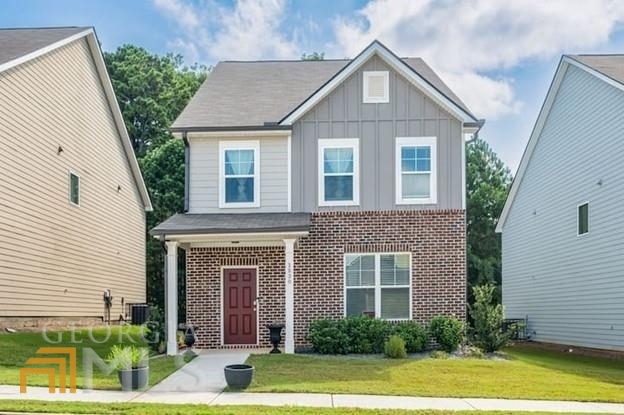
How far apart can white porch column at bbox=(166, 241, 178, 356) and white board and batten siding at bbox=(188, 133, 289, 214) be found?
1709 millimetres

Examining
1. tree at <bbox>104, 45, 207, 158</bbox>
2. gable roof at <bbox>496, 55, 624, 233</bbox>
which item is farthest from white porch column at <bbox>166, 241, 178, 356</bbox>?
tree at <bbox>104, 45, 207, 158</bbox>

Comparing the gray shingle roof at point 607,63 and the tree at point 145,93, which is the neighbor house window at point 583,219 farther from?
the tree at point 145,93

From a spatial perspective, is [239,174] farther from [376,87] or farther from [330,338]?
[330,338]

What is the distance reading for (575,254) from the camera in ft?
60.9

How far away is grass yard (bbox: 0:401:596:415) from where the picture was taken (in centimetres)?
821

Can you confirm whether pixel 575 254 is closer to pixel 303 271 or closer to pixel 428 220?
pixel 428 220

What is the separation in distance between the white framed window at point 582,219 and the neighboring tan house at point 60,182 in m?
14.5

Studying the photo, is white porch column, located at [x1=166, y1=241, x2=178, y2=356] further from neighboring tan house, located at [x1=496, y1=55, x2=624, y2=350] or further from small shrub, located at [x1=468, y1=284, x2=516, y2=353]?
neighboring tan house, located at [x1=496, y1=55, x2=624, y2=350]

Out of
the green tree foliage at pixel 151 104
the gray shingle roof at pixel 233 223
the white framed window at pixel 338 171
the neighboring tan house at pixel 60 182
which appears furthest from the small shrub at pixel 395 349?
the green tree foliage at pixel 151 104

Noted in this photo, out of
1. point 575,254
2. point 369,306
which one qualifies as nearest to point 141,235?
point 369,306

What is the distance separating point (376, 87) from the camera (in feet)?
53.4

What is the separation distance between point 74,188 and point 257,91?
240 inches

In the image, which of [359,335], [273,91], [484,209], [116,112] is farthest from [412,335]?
[484,209]

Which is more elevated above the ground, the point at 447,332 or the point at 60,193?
the point at 60,193
